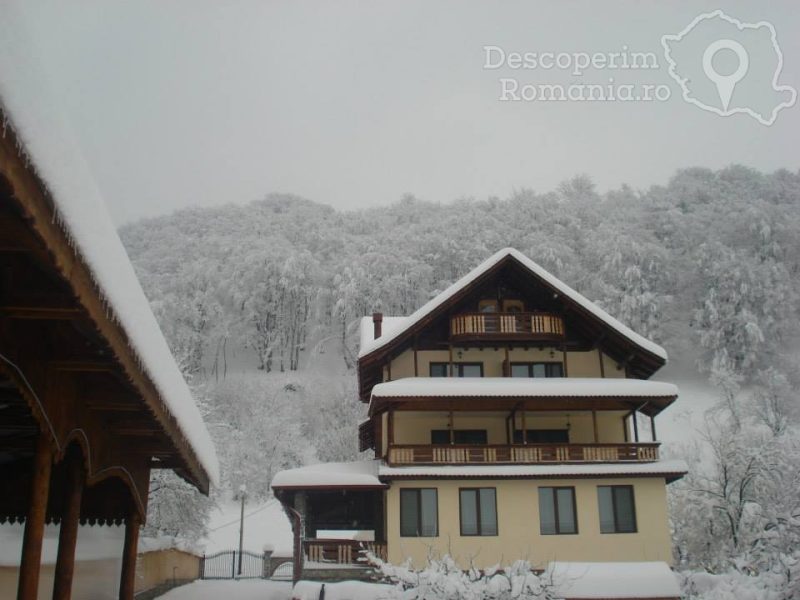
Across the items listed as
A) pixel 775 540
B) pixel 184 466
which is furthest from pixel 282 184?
pixel 184 466

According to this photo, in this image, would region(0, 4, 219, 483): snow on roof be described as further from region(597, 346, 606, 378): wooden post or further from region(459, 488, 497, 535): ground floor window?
region(597, 346, 606, 378): wooden post

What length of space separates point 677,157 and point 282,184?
33.7 metres

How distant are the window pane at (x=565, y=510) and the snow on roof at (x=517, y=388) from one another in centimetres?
268

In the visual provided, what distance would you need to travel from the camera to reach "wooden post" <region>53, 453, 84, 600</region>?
19.6 feet

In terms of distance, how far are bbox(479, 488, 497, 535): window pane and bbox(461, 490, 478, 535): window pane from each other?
0.62 feet

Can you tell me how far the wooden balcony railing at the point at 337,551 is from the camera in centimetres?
2136

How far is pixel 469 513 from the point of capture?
72.4ft

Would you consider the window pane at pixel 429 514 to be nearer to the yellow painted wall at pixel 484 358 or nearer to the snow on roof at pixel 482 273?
the yellow painted wall at pixel 484 358

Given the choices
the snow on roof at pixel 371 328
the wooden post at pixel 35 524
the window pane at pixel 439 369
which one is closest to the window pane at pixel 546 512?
the window pane at pixel 439 369

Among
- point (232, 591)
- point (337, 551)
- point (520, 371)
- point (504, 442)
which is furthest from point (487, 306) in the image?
point (232, 591)

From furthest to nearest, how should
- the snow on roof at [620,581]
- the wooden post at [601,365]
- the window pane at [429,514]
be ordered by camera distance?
the wooden post at [601,365] → the window pane at [429,514] → the snow on roof at [620,581]

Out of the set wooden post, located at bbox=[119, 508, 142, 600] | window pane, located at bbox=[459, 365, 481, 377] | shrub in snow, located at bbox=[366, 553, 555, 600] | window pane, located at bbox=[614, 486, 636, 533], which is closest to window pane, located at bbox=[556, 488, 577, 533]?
window pane, located at bbox=[614, 486, 636, 533]

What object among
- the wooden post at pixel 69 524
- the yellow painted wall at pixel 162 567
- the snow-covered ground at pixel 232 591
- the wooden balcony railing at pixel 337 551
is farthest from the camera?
the wooden balcony railing at pixel 337 551

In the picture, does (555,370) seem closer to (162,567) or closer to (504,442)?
(504,442)
